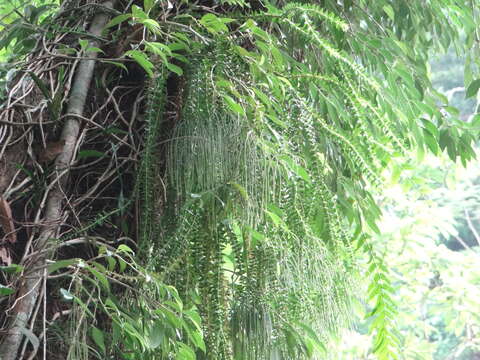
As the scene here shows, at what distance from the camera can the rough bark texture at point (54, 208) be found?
0.81 m

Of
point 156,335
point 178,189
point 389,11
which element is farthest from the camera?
point 389,11

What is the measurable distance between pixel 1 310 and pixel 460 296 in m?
3.82

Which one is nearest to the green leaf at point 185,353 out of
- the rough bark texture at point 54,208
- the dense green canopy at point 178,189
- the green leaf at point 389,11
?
the dense green canopy at point 178,189

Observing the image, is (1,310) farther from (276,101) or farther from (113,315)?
(276,101)

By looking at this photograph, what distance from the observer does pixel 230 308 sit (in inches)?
35.0

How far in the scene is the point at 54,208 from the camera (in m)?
0.95

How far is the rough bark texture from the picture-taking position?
0.81 m

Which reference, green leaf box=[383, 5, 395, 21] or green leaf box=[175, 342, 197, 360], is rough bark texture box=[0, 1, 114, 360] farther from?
green leaf box=[383, 5, 395, 21]

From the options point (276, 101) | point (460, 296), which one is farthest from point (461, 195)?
point (276, 101)

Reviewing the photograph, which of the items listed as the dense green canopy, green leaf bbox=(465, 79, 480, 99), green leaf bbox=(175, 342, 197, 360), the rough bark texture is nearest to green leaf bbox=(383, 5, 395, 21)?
green leaf bbox=(465, 79, 480, 99)

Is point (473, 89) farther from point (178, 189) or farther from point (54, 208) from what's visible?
point (54, 208)

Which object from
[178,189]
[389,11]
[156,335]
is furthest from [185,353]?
[389,11]

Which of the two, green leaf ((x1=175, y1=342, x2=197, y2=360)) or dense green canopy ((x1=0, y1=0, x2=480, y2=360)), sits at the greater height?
dense green canopy ((x1=0, y1=0, x2=480, y2=360))

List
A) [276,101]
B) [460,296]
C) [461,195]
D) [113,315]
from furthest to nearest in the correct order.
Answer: [461,195], [460,296], [276,101], [113,315]
